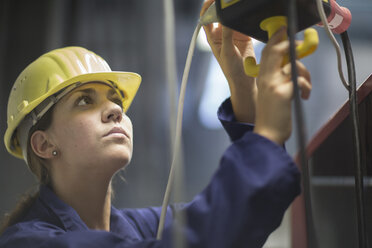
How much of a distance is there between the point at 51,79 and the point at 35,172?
0.92ft

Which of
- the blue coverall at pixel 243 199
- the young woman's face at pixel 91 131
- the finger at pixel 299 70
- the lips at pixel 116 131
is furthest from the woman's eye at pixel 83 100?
the finger at pixel 299 70

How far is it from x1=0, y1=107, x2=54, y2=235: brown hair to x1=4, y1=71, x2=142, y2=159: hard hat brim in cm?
5

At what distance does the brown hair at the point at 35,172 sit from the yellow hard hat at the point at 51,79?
2 centimetres

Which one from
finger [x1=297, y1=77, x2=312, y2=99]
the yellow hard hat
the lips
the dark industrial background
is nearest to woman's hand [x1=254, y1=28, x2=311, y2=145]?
finger [x1=297, y1=77, x2=312, y2=99]

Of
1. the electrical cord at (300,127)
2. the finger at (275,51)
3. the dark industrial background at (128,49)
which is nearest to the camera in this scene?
the electrical cord at (300,127)

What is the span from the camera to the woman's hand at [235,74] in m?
0.78

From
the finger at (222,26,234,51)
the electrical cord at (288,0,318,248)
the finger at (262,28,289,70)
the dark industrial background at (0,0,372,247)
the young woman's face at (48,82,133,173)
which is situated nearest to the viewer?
the electrical cord at (288,0,318,248)

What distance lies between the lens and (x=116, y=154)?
949mm

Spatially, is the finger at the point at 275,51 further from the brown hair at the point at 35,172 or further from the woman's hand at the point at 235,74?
the brown hair at the point at 35,172

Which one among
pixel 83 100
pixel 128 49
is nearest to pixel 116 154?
pixel 83 100

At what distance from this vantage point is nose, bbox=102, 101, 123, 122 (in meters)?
0.98

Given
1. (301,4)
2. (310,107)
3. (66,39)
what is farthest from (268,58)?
(310,107)

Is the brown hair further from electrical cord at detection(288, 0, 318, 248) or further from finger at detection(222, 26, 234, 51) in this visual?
electrical cord at detection(288, 0, 318, 248)

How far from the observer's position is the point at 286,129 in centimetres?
58
